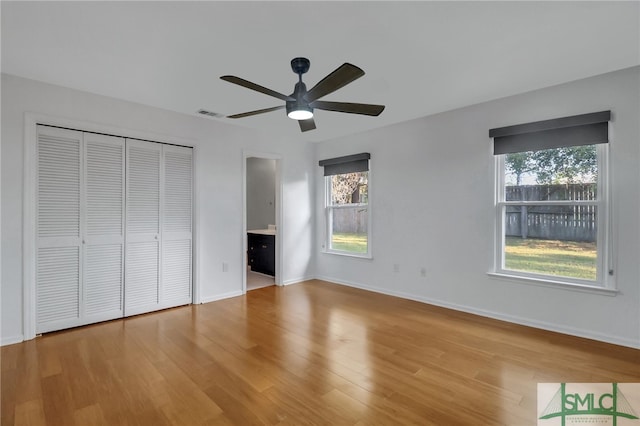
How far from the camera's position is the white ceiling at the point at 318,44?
6.55ft

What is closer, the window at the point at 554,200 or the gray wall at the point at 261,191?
the window at the point at 554,200

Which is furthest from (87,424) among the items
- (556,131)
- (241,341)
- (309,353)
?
(556,131)

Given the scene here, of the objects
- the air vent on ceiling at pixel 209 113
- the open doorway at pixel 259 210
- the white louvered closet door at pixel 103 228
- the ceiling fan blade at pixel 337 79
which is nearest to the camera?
the ceiling fan blade at pixel 337 79

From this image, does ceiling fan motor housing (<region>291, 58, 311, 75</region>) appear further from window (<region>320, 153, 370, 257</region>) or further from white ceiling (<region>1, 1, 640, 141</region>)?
window (<region>320, 153, 370, 257</region>)

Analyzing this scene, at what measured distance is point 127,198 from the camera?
365 centimetres

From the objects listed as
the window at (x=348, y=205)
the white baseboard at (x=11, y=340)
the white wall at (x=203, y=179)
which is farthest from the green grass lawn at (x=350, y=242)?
the white baseboard at (x=11, y=340)

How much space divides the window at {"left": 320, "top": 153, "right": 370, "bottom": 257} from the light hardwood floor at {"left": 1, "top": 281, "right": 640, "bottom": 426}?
171cm

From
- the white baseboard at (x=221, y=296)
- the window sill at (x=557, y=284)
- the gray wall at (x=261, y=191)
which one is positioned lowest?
the white baseboard at (x=221, y=296)

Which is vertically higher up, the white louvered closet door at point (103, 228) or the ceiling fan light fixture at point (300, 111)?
the ceiling fan light fixture at point (300, 111)

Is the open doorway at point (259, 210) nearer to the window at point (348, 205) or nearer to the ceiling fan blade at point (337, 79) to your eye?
the window at point (348, 205)

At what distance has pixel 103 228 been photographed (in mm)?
3494

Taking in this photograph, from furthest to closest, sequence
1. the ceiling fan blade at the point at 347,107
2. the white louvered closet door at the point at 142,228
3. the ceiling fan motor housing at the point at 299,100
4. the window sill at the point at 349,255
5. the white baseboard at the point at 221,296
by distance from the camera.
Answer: the window sill at the point at 349,255
the white baseboard at the point at 221,296
the white louvered closet door at the point at 142,228
the ceiling fan blade at the point at 347,107
the ceiling fan motor housing at the point at 299,100

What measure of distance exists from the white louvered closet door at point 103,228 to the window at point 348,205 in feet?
10.4

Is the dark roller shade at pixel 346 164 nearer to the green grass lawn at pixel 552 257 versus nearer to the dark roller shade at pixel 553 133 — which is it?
the dark roller shade at pixel 553 133
